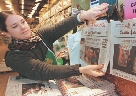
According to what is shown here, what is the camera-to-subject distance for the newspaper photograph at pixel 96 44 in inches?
27.9

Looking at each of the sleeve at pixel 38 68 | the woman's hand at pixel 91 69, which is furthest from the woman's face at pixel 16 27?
the woman's hand at pixel 91 69

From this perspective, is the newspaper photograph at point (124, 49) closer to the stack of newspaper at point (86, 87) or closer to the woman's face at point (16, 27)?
the stack of newspaper at point (86, 87)

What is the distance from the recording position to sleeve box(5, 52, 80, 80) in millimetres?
728

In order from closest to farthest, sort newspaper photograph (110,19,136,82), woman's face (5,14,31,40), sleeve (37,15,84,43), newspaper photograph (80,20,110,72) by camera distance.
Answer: newspaper photograph (110,19,136,82) → newspaper photograph (80,20,110,72) → woman's face (5,14,31,40) → sleeve (37,15,84,43)

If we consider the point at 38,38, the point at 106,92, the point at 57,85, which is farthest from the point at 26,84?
the point at 106,92

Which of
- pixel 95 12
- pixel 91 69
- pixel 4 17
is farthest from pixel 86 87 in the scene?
pixel 4 17

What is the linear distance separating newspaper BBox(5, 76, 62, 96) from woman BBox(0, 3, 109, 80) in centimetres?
5

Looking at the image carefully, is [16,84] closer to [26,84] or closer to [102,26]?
[26,84]

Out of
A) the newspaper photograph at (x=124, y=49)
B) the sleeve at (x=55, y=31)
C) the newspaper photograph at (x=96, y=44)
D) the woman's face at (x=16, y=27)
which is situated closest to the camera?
the newspaper photograph at (x=124, y=49)

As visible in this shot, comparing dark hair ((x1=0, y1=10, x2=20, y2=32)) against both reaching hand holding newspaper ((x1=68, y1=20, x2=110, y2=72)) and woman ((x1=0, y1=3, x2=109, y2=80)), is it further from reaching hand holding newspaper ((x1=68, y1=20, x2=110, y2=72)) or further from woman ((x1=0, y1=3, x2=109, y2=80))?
reaching hand holding newspaper ((x1=68, y1=20, x2=110, y2=72))

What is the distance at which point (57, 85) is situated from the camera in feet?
2.72

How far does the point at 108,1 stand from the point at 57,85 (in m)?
0.48

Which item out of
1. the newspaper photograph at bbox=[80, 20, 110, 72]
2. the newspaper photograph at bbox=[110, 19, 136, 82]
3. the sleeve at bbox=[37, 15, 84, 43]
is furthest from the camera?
the sleeve at bbox=[37, 15, 84, 43]

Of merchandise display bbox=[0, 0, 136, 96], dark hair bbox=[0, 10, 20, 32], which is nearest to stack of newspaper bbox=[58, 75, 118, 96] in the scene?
merchandise display bbox=[0, 0, 136, 96]
